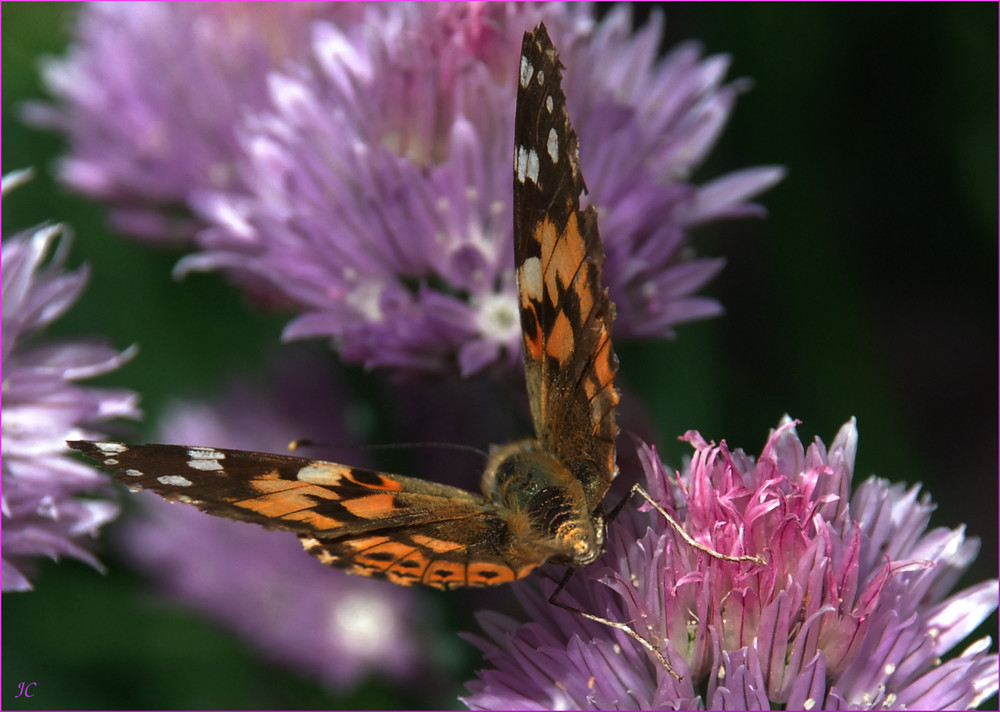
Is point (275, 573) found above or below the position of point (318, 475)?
above

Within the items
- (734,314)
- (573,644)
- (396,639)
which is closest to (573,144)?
(573,644)

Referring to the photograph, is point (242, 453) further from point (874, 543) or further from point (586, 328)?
point (874, 543)

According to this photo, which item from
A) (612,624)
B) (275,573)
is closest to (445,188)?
(612,624)

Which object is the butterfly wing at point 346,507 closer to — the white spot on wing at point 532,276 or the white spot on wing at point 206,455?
the white spot on wing at point 206,455

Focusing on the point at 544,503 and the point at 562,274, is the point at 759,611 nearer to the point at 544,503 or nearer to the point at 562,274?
the point at 544,503

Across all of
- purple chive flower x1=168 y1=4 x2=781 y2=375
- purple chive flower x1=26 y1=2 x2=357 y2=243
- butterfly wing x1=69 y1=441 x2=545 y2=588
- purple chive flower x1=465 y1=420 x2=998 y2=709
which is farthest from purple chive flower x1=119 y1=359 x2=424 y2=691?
purple chive flower x1=465 y1=420 x2=998 y2=709

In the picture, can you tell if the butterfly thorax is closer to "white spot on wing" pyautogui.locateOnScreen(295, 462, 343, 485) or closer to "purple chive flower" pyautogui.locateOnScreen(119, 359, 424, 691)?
"white spot on wing" pyautogui.locateOnScreen(295, 462, 343, 485)

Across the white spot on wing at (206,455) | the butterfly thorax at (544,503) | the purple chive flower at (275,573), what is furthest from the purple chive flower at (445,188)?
the purple chive flower at (275,573)
